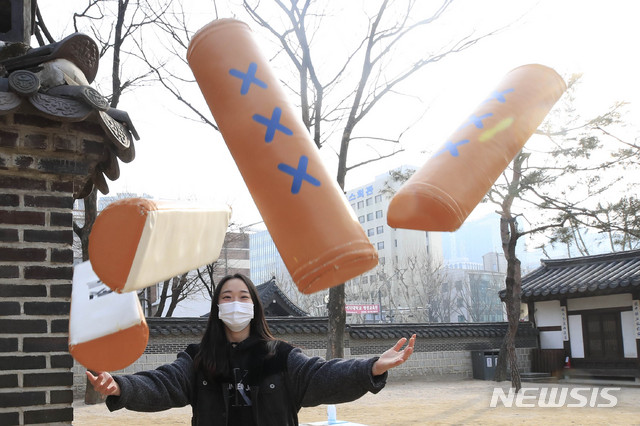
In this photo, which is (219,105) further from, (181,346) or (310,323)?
(310,323)

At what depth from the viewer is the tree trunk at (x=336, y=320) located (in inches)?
317

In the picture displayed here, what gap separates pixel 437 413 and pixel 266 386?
975 centimetres

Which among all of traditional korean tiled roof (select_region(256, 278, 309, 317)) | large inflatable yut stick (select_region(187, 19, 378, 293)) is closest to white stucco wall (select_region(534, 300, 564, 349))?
traditional korean tiled roof (select_region(256, 278, 309, 317))

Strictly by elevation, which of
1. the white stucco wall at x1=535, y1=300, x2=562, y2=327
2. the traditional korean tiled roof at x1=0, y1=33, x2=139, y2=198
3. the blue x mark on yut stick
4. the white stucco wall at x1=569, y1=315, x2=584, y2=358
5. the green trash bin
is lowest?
the green trash bin

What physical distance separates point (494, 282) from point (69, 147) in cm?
5510

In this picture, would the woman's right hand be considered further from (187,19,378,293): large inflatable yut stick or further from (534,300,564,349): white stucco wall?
(534,300,564,349): white stucco wall

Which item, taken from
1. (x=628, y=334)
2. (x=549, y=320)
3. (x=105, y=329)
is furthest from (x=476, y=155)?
(x=549, y=320)

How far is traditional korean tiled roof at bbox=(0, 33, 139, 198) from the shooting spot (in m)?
3.06

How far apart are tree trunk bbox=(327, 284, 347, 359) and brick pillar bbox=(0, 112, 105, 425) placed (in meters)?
5.17

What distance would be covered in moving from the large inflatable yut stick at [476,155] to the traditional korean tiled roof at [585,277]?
16764 millimetres

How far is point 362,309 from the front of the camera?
137 feet

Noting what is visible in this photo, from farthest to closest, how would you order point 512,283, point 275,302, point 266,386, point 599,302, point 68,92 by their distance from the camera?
point 275,302 → point 599,302 → point 512,283 → point 68,92 → point 266,386

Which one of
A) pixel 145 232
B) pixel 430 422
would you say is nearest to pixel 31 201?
pixel 145 232

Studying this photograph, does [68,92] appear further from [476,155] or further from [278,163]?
[476,155]
